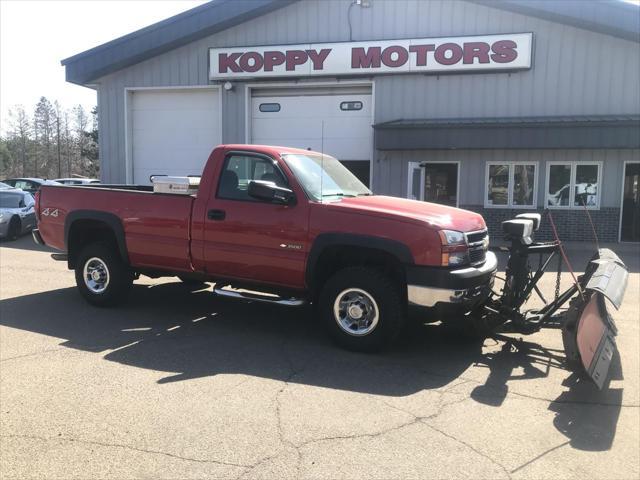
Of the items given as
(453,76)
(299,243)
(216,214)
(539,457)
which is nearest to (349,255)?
(299,243)

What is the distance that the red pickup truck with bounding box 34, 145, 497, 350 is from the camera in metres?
5.07

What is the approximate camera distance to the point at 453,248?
16.5 feet

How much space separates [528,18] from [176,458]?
15317 mm

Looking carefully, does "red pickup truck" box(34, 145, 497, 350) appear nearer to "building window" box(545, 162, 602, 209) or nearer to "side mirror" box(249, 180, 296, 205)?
"side mirror" box(249, 180, 296, 205)

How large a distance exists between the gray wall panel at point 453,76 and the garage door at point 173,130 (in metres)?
0.55

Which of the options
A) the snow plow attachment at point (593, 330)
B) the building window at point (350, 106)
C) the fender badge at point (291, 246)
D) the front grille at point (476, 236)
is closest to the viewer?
the snow plow attachment at point (593, 330)

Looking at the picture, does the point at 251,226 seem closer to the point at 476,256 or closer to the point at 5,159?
the point at 476,256

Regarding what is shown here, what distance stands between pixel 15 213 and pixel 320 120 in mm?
9244

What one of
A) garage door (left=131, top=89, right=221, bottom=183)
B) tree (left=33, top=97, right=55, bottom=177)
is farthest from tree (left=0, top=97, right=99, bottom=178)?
garage door (left=131, top=89, right=221, bottom=183)

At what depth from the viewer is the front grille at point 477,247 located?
531 cm

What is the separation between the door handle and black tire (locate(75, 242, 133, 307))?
5.32ft

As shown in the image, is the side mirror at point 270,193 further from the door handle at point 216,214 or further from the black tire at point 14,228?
the black tire at point 14,228

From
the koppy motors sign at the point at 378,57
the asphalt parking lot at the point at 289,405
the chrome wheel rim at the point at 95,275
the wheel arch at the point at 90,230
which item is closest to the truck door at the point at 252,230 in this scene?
the asphalt parking lot at the point at 289,405

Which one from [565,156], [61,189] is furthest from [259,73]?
[61,189]
